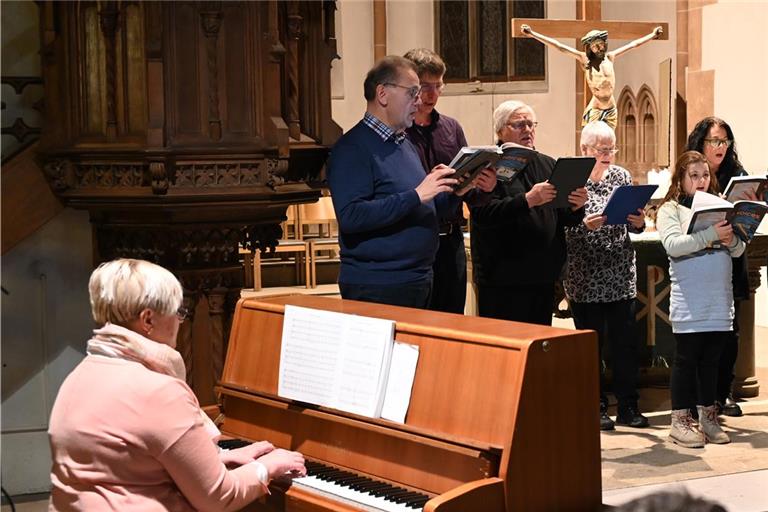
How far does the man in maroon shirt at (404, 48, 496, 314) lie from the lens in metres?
4.51

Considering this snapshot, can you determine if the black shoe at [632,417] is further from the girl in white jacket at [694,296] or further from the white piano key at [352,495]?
the white piano key at [352,495]

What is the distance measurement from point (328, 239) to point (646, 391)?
16.6ft

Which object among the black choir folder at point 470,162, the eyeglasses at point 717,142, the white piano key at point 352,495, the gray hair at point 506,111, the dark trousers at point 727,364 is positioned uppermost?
the gray hair at point 506,111

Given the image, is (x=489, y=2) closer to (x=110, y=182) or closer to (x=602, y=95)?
(x=602, y=95)

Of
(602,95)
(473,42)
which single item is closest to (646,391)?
(602,95)

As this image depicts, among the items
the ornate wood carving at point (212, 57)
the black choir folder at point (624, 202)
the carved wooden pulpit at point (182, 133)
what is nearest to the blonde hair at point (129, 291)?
the carved wooden pulpit at point (182, 133)

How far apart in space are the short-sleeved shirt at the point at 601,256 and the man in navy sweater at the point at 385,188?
1.48m

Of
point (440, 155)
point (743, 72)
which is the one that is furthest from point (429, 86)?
point (743, 72)

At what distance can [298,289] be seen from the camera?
1053 centimetres

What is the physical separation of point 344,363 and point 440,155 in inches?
69.7

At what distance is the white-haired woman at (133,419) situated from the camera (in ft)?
8.14

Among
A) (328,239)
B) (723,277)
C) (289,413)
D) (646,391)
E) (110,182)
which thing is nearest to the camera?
(289,413)

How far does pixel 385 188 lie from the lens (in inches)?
152

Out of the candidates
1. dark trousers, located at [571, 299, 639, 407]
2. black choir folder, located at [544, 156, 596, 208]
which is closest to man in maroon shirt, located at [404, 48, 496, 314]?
black choir folder, located at [544, 156, 596, 208]
